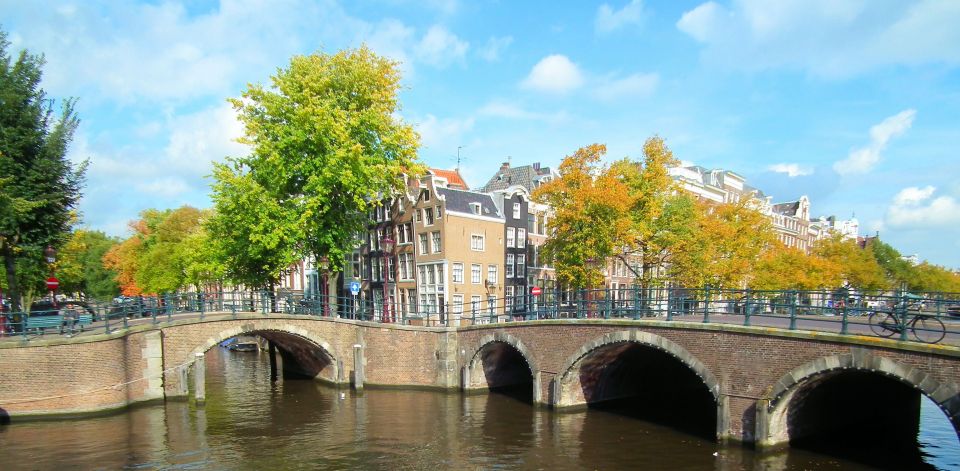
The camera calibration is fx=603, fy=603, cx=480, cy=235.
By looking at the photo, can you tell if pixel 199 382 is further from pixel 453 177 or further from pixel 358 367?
pixel 453 177

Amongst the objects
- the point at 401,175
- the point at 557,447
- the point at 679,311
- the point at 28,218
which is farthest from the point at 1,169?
the point at 679,311

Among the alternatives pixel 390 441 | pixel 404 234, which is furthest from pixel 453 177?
pixel 390 441

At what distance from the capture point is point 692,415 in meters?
23.8

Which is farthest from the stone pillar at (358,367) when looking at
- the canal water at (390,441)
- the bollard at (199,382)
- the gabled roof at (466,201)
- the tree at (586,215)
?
the gabled roof at (466,201)

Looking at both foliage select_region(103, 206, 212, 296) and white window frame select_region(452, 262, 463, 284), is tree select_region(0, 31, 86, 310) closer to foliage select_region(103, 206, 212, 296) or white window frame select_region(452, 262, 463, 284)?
foliage select_region(103, 206, 212, 296)

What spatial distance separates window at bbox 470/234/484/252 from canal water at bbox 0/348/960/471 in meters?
17.0

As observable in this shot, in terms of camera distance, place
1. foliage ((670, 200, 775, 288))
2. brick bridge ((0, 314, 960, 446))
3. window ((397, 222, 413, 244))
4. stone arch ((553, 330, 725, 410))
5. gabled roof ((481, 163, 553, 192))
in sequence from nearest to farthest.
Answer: brick bridge ((0, 314, 960, 446)) < stone arch ((553, 330, 725, 410)) < foliage ((670, 200, 775, 288)) < window ((397, 222, 413, 244)) < gabled roof ((481, 163, 553, 192))

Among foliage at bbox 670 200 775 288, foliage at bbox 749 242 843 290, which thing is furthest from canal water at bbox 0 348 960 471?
foliage at bbox 749 242 843 290

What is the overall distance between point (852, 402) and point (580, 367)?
947 centimetres

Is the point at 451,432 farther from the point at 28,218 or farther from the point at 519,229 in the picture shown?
the point at 519,229

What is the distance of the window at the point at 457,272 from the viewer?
41.0 meters

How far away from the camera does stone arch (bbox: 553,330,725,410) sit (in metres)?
18.8

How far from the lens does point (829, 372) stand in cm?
1602

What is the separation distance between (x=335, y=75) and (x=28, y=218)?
1509cm
